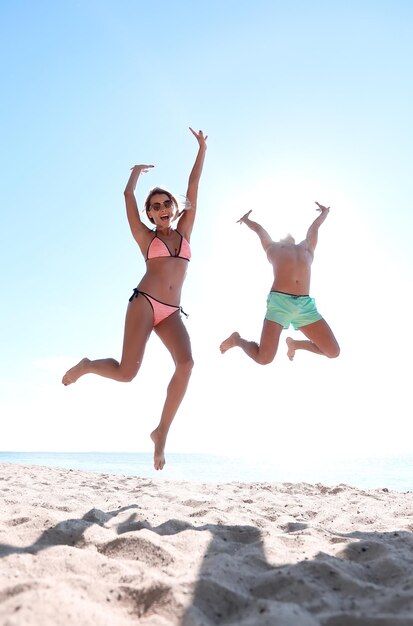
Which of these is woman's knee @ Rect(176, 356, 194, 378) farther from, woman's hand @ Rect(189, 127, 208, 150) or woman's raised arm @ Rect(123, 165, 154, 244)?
woman's hand @ Rect(189, 127, 208, 150)

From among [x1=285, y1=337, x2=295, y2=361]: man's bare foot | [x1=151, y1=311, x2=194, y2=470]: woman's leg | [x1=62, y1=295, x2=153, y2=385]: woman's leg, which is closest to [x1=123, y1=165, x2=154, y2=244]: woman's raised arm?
[x1=62, y1=295, x2=153, y2=385]: woman's leg

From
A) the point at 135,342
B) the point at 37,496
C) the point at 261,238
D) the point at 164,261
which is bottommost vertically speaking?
the point at 37,496

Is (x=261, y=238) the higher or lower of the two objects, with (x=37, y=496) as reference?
higher

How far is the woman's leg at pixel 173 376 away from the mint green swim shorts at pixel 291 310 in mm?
1180

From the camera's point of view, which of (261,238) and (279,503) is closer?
(279,503)

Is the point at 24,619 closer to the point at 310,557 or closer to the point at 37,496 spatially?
the point at 310,557

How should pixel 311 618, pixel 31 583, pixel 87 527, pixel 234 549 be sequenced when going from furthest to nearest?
1. pixel 87 527
2. pixel 234 549
3. pixel 31 583
4. pixel 311 618

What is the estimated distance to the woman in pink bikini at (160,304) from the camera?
13.5 ft

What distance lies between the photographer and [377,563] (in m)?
2.48

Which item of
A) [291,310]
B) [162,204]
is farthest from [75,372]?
[291,310]

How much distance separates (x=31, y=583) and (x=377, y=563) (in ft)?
5.12

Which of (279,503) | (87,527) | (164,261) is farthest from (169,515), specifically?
(164,261)

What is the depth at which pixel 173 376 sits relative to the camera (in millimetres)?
4207

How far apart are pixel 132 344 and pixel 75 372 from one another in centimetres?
64
